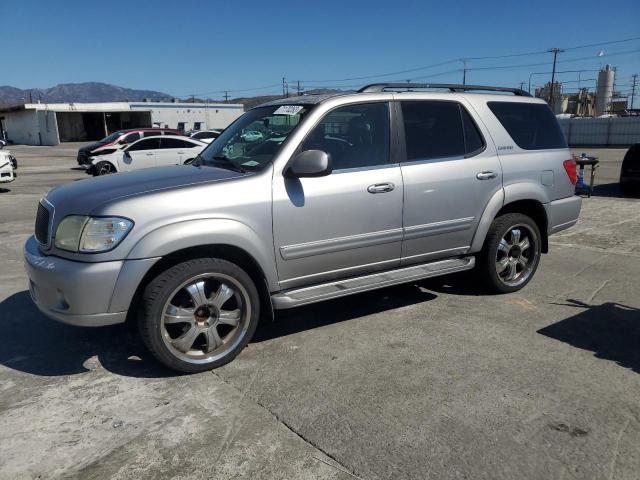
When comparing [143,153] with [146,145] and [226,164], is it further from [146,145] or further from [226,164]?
Answer: [226,164]

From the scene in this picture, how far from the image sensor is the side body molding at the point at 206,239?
3.24 m

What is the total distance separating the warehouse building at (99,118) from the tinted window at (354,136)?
5365cm

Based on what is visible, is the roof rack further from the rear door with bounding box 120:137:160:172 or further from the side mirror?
the rear door with bounding box 120:137:160:172

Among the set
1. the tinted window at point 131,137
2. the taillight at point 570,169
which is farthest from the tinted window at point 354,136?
the tinted window at point 131,137

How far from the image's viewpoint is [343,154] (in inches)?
157

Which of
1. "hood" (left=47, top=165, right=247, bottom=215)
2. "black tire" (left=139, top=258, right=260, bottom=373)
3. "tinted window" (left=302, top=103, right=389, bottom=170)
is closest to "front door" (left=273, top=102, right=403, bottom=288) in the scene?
"tinted window" (left=302, top=103, right=389, bottom=170)

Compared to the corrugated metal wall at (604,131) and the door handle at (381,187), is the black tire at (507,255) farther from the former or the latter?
the corrugated metal wall at (604,131)

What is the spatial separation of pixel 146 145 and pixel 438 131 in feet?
46.4

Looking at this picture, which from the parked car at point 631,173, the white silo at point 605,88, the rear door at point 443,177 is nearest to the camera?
the rear door at point 443,177

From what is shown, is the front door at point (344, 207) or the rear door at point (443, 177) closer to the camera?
the front door at point (344, 207)

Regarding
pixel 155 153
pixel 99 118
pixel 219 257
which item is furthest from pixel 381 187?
pixel 99 118

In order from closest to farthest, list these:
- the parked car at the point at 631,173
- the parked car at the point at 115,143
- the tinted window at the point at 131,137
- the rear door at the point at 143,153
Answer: the parked car at the point at 631,173, the rear door at the point at 143,153, the parked car at the point at 115,143, the tinted window at the point at 131,137

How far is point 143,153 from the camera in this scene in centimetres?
1644

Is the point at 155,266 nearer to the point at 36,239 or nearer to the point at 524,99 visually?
the point at 36,239
